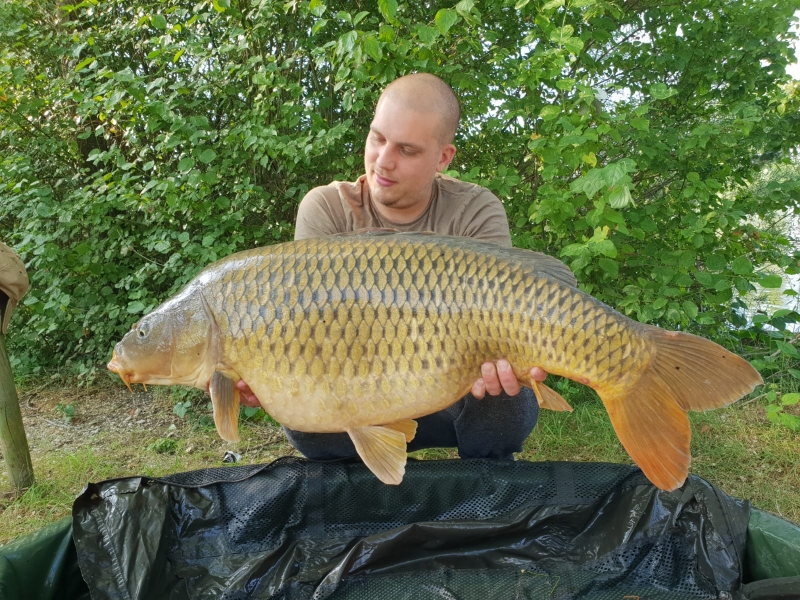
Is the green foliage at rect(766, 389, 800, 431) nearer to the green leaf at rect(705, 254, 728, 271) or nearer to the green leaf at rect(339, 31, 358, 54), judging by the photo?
the green leaf at rect(705, 254, 728, 271)

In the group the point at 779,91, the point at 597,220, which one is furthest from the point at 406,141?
the point at 779,91

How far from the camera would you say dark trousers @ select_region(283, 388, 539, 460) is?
63.8 inches

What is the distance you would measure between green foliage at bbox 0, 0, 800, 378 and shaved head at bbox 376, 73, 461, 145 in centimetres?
34

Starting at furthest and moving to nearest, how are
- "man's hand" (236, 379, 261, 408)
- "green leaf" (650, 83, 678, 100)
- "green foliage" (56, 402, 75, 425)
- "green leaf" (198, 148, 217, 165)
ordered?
"green foliage" (56, 402, 75, 425)
"green leaf" (198, 148, 217, 165)
"green leaf" (650, 83, 678, 100)
"man's hand" (236, 379, 261, 408)

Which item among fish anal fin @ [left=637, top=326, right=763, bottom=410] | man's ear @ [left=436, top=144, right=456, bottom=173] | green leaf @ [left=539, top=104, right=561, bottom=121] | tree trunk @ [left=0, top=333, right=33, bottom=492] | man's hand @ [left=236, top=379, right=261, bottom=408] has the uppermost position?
green leaf @ [left=539, top=104, right=561, bottom=121]

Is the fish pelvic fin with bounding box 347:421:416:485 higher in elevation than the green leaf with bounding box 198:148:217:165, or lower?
lower

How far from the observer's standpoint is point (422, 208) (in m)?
1.77

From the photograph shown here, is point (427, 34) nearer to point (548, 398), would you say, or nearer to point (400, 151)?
point (400, 151)

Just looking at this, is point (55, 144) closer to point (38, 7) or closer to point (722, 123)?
point (38, 7)

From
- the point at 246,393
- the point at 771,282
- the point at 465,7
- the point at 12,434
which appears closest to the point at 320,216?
the point at 246,393

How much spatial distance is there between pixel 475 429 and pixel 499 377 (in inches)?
16.7

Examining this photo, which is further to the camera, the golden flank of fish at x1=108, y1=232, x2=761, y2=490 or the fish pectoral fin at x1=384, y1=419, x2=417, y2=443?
the fish pectoral fin at x1=384, y1=419, x2=417, y2=443

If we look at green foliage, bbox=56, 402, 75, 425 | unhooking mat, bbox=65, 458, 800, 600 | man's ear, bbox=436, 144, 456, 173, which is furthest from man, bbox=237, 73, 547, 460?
green foliage, bbox=56, 402, 75, 425

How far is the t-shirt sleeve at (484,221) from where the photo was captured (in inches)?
68.3
